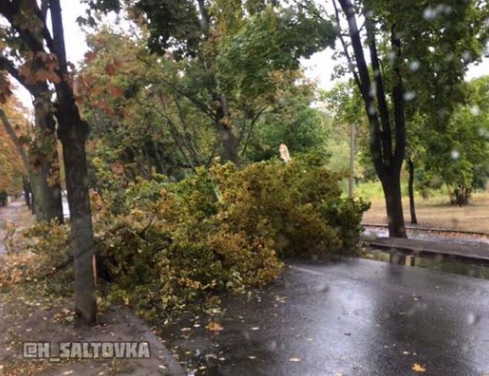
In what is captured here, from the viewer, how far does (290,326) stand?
250 inches

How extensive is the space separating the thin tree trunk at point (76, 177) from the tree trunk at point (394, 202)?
10.8 metres

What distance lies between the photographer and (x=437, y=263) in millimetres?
11250

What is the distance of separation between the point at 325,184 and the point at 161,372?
341 inches

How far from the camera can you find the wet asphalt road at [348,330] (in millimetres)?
5027

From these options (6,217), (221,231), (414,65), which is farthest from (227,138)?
(6,217)

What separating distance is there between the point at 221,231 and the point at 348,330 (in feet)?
10.8

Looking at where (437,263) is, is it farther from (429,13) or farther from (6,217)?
(6,217)

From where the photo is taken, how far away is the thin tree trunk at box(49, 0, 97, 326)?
562 centimetres

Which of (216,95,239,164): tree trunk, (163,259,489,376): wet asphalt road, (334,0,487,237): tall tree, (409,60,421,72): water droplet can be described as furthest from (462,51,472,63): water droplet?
(216,95,239,164): tree trunk

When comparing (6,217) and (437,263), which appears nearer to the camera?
(437,263)

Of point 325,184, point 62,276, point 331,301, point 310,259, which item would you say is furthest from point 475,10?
point 62,276

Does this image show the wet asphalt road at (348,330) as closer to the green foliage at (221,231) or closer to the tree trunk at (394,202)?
the green foliage at (221,231)

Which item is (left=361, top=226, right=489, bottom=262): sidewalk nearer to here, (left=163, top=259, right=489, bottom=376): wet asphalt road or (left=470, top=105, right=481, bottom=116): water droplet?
(left=163, top=259, right=489, bottom=376): wet asphalt road

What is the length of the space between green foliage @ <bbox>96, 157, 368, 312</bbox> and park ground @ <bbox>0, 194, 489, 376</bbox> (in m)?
0.53
